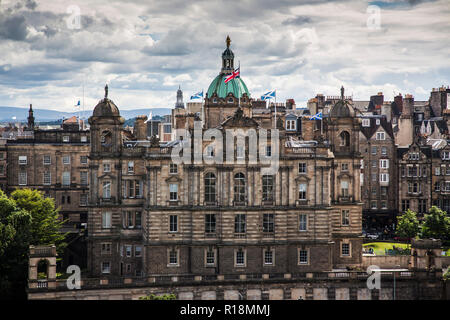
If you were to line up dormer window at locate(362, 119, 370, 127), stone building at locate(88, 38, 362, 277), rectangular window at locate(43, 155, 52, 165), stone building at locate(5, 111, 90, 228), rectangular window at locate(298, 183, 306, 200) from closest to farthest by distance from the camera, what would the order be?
stone building at locate(88, 38, 362, 277) → rectangular window at locate(298, 183, 306, 200) → stone building at locate(5, 111, 90, 228) → rectangular window at locate(43, 155, 52, 165) → dormer window at locate(362, 119, 370, 127)

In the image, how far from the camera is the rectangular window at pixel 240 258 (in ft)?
294

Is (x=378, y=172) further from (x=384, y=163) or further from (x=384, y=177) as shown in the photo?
(x=384, y=163)

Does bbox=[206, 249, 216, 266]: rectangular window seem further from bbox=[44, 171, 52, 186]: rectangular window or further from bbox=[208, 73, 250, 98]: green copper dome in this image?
bbox=[44, 171, 52, 186]: rectangular window

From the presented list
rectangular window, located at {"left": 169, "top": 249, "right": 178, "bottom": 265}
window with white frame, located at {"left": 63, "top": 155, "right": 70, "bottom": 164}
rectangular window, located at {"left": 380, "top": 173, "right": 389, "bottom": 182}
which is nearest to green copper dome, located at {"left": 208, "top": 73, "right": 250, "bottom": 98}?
rectangular window, located at {"left": 169, "top": 249, "right": 178, "bottom": 265}

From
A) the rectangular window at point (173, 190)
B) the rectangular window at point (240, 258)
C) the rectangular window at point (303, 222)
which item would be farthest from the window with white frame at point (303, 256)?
the rectangular window at point (173, 190)

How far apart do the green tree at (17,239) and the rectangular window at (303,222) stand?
30.1 m

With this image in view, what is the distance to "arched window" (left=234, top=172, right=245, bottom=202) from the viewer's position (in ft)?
294

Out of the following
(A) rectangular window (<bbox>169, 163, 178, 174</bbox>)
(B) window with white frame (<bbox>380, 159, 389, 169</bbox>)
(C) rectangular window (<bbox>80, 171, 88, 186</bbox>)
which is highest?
(B) window with white frame (<bbox>380, 159, 389, 169</bbox>)

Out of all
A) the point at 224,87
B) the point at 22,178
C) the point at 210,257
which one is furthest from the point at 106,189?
the point at 22,178

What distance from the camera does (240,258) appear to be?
295ft

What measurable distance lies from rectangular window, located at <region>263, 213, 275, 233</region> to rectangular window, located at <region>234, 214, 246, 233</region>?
97.8 inches

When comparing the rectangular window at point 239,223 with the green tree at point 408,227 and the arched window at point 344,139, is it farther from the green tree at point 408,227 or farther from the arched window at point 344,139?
the green tree at point 408,227

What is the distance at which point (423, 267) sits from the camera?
88562 millimetres
